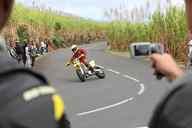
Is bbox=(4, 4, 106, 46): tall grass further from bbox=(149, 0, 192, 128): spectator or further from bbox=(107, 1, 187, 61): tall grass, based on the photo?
bbox=(149, 0, 192, 128): spectator

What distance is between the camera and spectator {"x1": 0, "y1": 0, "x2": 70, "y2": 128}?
1.38 meters

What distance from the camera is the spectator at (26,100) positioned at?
1378 mm

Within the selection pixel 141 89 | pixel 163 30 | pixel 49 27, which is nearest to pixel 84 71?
pixel 141 89

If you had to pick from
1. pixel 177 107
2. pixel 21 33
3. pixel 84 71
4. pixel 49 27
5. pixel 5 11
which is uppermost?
pixel 5 11

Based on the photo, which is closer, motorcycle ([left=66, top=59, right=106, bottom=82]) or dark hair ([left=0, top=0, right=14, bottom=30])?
dark hair ([left=0, top=0, right=14, bottom=30])

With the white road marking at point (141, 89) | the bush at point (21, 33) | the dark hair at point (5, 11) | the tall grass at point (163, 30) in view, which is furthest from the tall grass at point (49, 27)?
the dark hair at point (5, 11)

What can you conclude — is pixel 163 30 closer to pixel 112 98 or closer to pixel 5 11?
pixel 112 98

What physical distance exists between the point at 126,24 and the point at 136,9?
212 cm

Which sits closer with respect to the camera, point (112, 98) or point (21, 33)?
point (112, 98)

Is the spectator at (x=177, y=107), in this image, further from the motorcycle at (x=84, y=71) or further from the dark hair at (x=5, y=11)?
the motorcycle at (x=84, y=71)

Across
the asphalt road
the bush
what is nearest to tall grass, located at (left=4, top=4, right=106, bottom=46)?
the bush

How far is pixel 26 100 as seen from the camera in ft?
4.63

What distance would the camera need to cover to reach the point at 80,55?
23922 mm

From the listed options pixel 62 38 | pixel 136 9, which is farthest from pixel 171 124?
pixel 62 38
